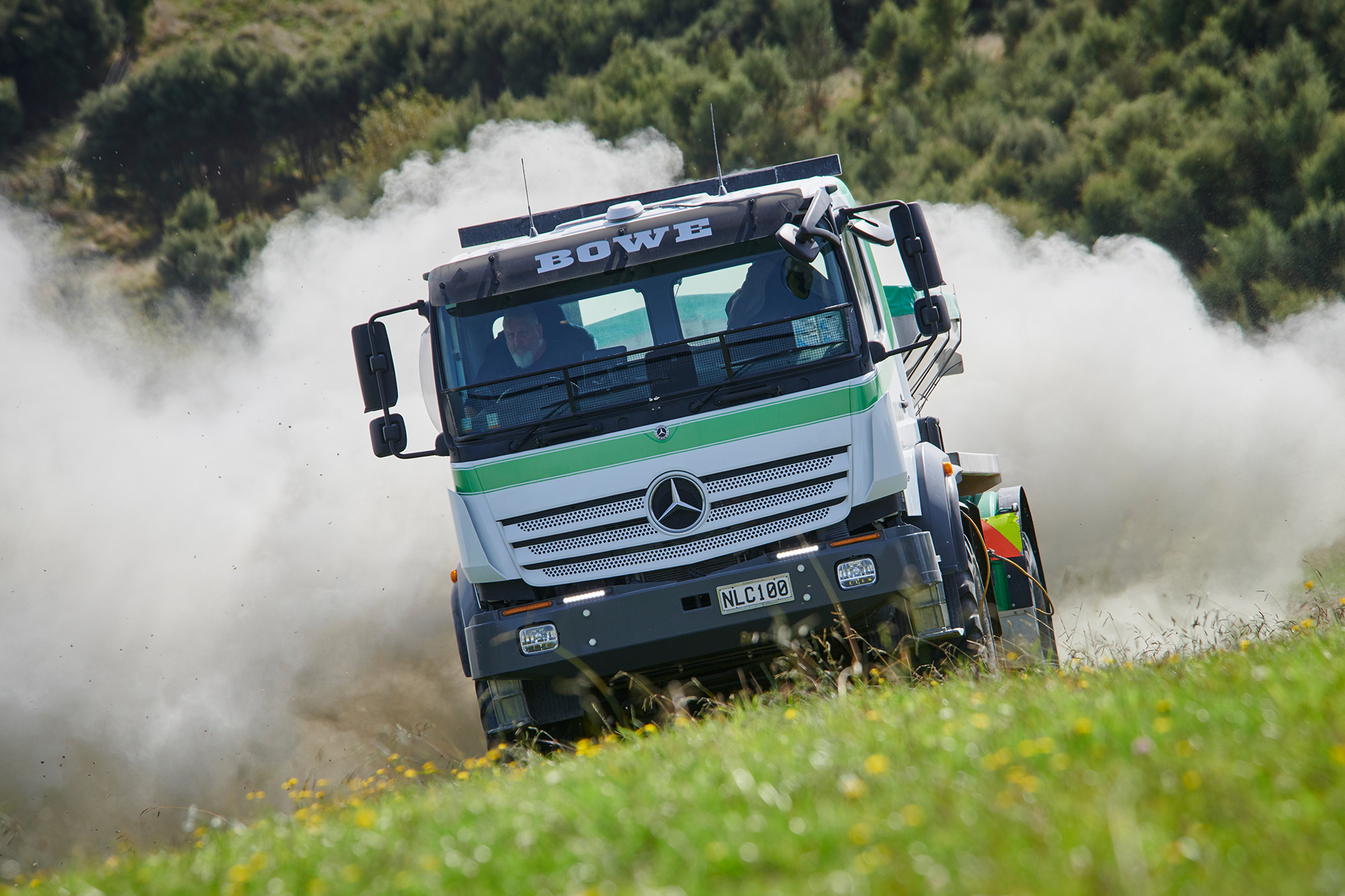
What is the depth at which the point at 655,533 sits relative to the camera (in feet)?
20.3

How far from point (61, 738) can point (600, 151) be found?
43.4 ft

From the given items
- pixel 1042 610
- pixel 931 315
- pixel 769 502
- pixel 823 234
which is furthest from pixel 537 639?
pixel 1042 610

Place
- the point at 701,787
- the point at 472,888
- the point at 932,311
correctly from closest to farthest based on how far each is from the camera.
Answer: the point at 472,888, the point at 701,787, the point at 932,311

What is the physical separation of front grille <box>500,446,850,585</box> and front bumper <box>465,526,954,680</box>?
0.18 m

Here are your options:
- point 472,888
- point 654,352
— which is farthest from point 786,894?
point 654,352

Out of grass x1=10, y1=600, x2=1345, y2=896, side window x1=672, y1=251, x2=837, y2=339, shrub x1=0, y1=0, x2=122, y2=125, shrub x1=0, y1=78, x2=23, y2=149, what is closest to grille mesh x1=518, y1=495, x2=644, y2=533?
side window x1=672, y1=251, x2=837, y2=339

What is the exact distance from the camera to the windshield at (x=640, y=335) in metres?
6.32

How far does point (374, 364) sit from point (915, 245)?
336 centimetres

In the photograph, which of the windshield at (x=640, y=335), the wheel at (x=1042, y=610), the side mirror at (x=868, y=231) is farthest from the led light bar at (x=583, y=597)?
the wheel at (x=1042, y=610)

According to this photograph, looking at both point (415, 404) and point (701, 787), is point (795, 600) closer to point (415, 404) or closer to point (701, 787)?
point (701, 787)

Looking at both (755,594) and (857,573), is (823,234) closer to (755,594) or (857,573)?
(857,573)

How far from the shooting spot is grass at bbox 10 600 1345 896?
2453mm

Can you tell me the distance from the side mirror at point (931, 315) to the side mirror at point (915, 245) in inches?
1.3

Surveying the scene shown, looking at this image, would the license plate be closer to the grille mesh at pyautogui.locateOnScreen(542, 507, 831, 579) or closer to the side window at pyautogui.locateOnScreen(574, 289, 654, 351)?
the grille mesh at pyautogui.locateOnScreen(542, 507, 831, 579)
